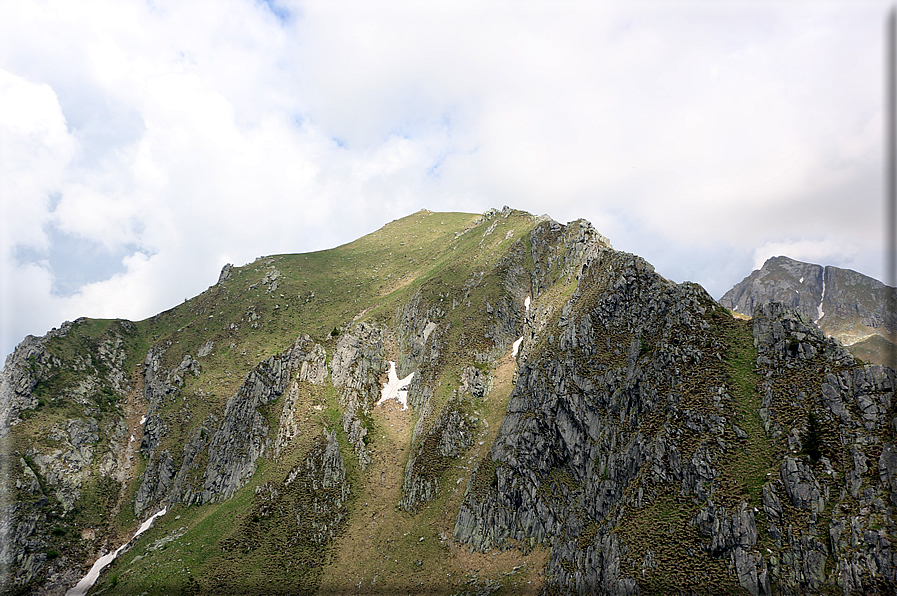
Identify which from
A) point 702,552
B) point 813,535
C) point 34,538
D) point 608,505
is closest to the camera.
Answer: point 813,535

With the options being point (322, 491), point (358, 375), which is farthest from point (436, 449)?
point (358, 375)

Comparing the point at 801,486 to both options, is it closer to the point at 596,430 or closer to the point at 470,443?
the point at 596,430

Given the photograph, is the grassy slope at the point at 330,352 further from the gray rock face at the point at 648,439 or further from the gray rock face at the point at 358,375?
the gray rock face at the point at 648,439

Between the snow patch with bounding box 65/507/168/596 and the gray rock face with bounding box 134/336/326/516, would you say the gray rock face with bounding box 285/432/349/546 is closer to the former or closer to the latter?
the gray rock face with bounding box 134/336/326/516

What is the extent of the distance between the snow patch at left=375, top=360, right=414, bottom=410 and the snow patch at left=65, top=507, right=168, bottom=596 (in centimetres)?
3998

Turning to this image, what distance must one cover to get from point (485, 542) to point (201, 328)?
284ft

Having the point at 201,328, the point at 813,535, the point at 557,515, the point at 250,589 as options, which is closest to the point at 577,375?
the point at 557,515

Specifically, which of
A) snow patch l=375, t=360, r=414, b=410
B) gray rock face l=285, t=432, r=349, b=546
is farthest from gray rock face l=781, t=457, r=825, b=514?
snow patch l=375, t=360, r=414, b=410

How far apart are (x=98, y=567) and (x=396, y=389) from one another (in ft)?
167

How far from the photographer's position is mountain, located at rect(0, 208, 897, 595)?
2962cm

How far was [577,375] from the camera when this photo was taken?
158 ft

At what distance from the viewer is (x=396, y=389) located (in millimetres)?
73000

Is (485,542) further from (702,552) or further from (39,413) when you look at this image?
(39,413)

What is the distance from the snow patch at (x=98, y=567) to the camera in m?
55.1
